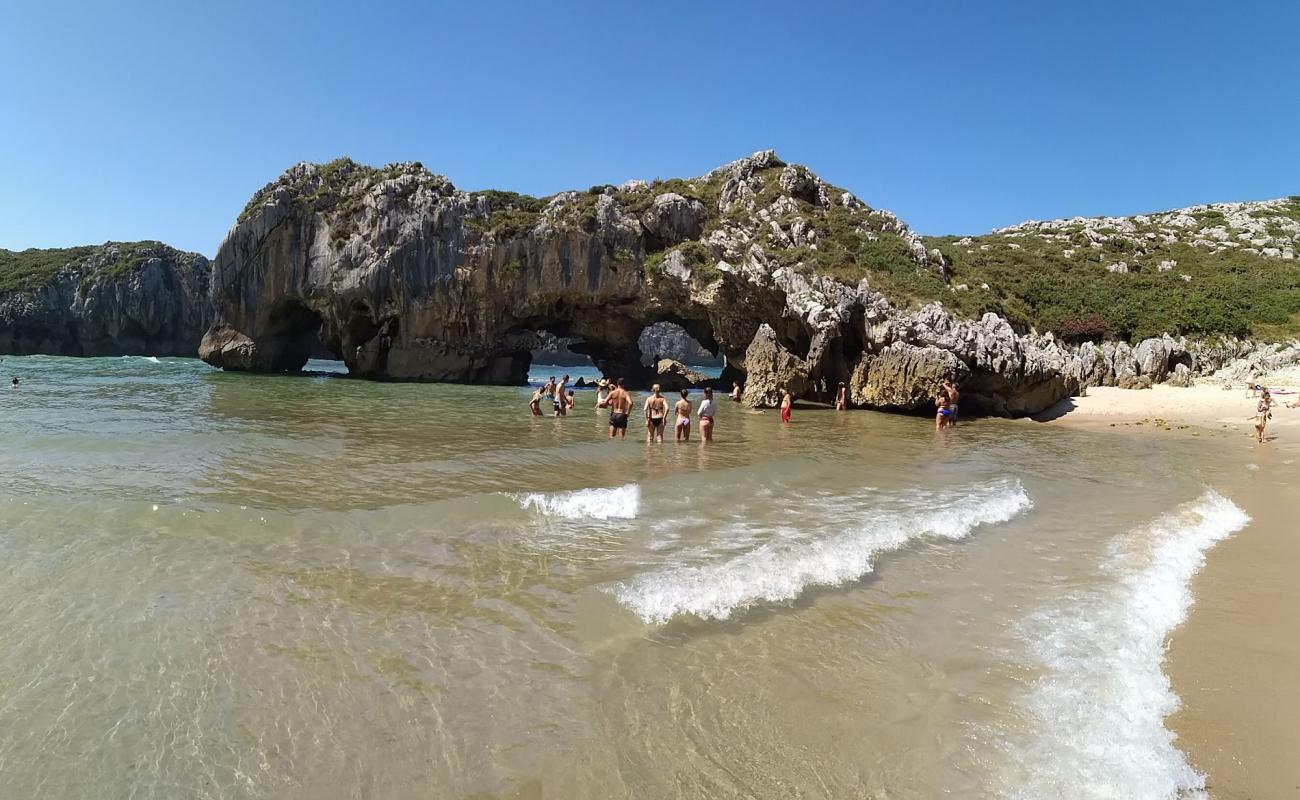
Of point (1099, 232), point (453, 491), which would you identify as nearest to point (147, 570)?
point (453, 491)

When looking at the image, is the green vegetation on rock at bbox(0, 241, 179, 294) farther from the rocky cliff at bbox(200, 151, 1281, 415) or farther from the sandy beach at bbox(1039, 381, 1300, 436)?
the sandy beach at bbox(1039, 381, 1300, 436)

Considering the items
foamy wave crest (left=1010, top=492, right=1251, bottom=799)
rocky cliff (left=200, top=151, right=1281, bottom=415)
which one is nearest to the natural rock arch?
rocky cliff (left=200, top=151, right=1281, bottom=415)

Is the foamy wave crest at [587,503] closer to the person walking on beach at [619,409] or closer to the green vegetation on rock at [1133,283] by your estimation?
the person walking on beach at [619,409]

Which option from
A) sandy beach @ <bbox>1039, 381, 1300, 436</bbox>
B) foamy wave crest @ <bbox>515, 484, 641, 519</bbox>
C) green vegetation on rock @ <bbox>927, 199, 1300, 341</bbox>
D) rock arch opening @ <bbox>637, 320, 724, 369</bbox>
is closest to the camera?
foamy wave crest @ <bbox>515, 484, 641, 519</bbox>

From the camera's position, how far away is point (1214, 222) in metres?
48.2

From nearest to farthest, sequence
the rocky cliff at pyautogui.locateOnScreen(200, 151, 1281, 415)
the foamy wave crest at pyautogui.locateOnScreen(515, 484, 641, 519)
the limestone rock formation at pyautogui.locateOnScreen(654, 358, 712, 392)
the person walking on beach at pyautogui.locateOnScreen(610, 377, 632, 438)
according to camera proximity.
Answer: the foamy wave crest at pyautogui.locateOnScreen(515, 484, 641, 519)
the person walking on beach at pyautogui.locateOnScreen(610, 377, 632, 438)
the rocky cliff at pyautogui.locateOnScreen(200, 151, 1281, 415)
the limestone rock formation at pyautogui.locateOnScreen(654, 358, 712, 392)

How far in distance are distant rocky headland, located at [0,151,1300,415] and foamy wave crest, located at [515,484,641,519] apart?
1834 cm

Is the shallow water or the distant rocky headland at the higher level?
the distant rocky headland

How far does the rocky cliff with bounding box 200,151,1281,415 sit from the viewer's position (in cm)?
2523

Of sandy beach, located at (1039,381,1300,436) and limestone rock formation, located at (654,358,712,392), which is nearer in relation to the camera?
sandy beach, located at (1039,381,1300,436)

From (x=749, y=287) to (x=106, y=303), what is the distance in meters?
76.2

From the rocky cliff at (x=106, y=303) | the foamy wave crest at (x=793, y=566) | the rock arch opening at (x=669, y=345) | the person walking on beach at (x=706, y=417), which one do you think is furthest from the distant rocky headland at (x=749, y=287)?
the rock arch opening at (x=669, y=345)

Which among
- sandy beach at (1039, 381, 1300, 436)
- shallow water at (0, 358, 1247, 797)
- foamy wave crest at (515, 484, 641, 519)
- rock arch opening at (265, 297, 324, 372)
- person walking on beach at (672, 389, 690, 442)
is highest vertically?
rock arch opening at (265, 297, 324, 372)

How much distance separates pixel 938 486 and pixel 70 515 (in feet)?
37.7
